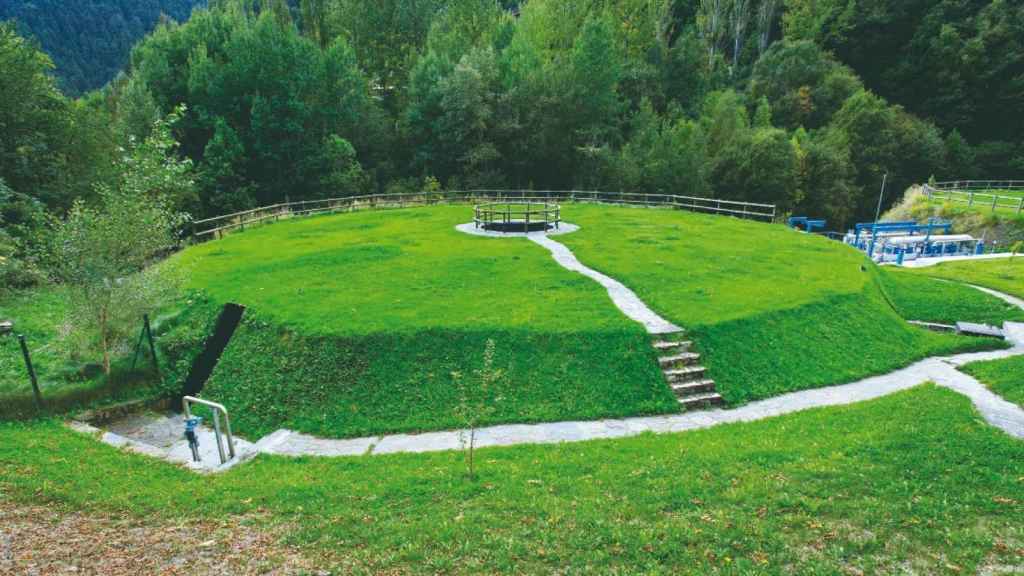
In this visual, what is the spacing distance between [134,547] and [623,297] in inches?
608

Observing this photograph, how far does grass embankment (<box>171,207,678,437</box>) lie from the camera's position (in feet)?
46.4

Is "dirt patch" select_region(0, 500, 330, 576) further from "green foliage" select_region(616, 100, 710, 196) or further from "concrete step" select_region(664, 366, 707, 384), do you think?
"green foliage" select_region(616, 100, 710, 196)

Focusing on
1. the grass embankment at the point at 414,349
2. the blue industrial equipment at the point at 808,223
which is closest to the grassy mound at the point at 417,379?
the grass embankment at the point at 414,349

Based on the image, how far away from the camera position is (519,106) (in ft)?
184

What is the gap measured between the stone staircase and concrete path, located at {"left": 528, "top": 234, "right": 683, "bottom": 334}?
58 cm

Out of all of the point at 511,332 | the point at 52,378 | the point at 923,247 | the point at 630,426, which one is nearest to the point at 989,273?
the point at 923,247

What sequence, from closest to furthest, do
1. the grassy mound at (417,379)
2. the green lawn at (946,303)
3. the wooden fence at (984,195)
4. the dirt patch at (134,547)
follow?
the dirt patch at (134,547), the grassy mound at (417,379), the green lawn at (946,303), the wooden fence at (984,195)

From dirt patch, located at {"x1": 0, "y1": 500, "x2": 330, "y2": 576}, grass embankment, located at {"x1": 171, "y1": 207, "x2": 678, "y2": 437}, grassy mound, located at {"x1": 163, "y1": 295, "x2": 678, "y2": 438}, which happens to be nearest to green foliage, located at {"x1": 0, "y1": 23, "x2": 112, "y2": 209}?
grass embankment, located at {"x1": 171, "y1": 207, "x2": 678, "y2": 437}

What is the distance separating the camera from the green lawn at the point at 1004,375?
1367 centimetres

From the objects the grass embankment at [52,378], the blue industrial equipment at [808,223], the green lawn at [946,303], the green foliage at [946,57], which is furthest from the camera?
the green foliage at [946,57]

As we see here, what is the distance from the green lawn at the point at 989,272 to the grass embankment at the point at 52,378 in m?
35.5

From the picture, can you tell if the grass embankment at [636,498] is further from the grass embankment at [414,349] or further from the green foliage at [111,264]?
the green foliage at [111,264]

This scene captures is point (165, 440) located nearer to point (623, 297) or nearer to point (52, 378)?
point (52, 378)

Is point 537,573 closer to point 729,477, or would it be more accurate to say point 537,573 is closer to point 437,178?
point 729,477
